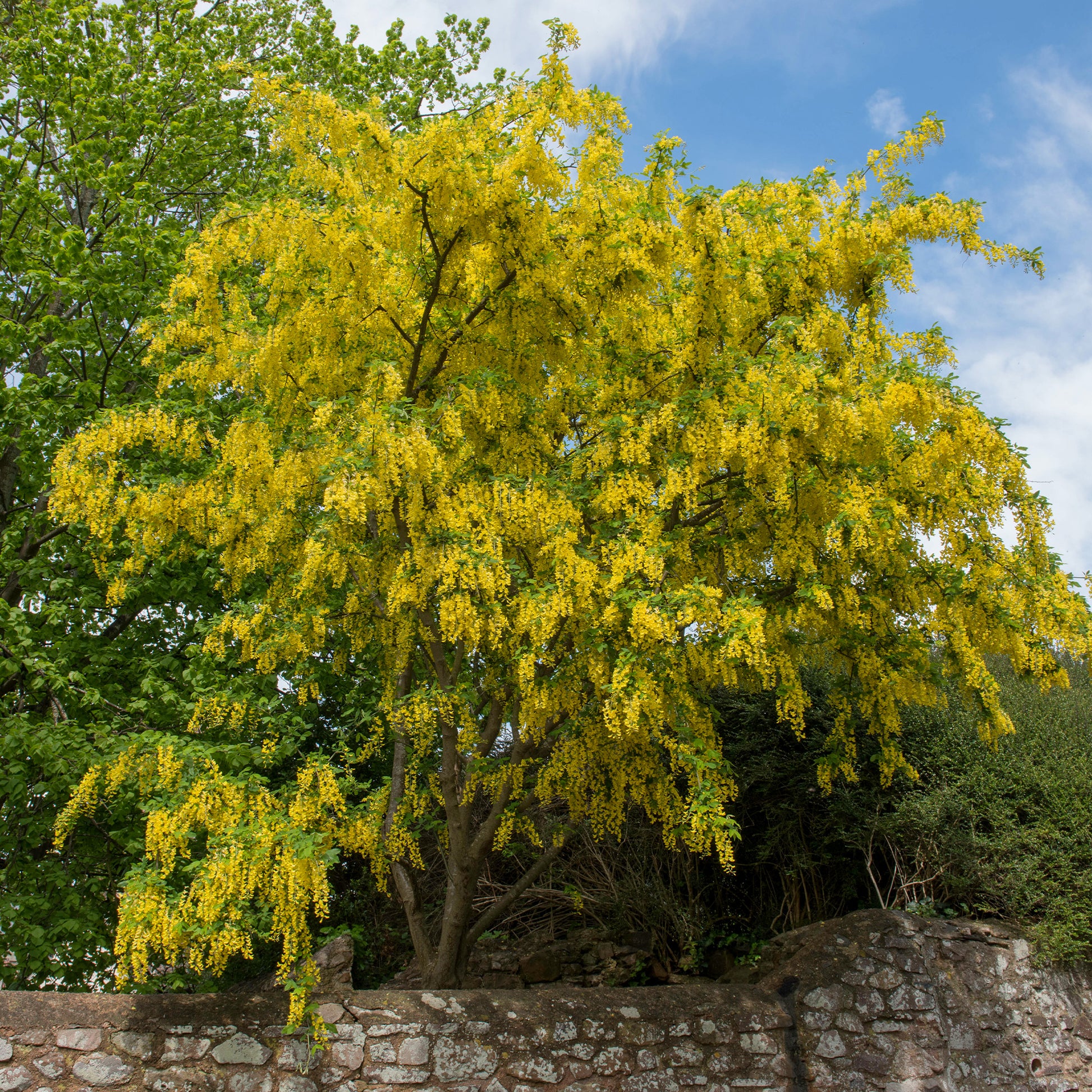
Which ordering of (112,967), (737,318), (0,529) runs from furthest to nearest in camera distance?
(0,529)
(112,967)
(737,318)

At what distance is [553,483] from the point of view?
17.3 feet

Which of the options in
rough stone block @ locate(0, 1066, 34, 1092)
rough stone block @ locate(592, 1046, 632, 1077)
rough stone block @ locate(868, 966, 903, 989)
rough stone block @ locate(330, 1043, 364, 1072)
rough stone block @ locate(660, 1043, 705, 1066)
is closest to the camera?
rough stone block @ locate(0, 1066, 34, 1092)

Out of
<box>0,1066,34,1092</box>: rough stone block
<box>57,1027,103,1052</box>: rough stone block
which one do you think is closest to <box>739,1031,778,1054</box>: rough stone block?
<box>57,1027,103,1052</box>: rough stone block

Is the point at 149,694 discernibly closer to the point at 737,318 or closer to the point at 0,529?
the point at 0,529

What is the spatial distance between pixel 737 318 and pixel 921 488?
155cm

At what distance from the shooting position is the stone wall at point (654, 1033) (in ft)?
14.1

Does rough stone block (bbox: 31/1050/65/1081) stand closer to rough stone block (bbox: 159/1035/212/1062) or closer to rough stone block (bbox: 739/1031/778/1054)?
rough stone block (bbox: 159/1035/212/1062)

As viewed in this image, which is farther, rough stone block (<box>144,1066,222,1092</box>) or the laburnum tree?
the laburnum tree

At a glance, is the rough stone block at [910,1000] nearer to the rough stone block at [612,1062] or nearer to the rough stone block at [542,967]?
the rough stone block at [612,1062]

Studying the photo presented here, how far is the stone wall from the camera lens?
431cm

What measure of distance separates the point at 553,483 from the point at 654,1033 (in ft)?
10.2

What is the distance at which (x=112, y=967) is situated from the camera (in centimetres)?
653

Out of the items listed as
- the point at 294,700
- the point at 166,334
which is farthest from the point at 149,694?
the point at 166,334

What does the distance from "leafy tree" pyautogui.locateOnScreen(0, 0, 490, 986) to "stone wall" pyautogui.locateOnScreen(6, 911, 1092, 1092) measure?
168 centimetres
